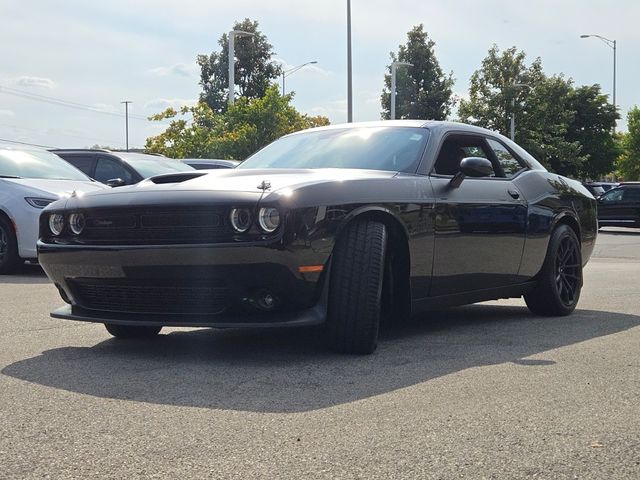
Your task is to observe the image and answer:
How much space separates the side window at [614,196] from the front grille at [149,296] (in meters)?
23.9

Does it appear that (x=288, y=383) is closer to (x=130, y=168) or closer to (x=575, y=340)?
(x=575, y=340)

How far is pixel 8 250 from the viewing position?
33.1ft

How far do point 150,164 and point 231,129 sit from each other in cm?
2283

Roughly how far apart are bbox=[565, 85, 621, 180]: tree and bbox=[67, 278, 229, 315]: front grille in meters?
61.2

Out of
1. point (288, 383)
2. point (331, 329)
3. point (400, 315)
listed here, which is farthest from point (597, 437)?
point (400, 315)

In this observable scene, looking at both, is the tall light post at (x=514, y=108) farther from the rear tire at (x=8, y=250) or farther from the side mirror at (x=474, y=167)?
the side mirror at (x=474, y=167)

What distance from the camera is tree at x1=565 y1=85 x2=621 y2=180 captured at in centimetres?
6350

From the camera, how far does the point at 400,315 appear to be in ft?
18.3

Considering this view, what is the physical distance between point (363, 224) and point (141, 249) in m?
1.15

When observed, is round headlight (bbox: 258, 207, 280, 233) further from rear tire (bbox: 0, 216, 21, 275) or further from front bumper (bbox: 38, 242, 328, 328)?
rear tire (bbox: 0, 216, 21, 275)

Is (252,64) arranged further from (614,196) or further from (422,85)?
(614,196)

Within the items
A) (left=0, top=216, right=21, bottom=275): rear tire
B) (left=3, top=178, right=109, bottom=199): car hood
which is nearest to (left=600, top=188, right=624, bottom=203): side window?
(left=3, top=178, right=109, bottom=199): car hood

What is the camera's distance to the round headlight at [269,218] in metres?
4.67

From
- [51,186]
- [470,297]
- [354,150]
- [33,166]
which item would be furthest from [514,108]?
[354,150]
